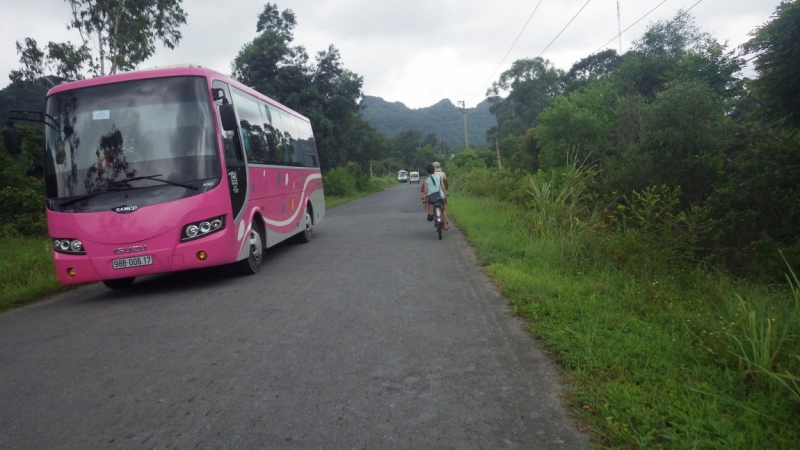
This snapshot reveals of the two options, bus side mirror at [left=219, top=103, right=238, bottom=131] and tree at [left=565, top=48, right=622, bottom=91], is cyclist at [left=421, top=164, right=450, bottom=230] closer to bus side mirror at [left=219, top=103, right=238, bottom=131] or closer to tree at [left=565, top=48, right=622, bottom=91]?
bus side mirror at [left=219, top=103, right=238, bottom=131]

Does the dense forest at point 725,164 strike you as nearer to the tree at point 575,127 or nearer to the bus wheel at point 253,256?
the bus wheel at point 253,256

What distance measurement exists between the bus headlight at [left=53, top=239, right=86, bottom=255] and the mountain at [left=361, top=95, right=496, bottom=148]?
108791 millimetres

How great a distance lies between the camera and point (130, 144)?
24.3ft

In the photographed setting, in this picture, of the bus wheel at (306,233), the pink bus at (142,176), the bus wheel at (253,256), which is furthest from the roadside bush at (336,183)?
the pink bus at (142,176)

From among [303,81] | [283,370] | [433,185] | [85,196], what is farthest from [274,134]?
[303,81]

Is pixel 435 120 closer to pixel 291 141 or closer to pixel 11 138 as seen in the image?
pixel 291 141

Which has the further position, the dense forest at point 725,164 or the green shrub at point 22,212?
the green shrub at point 22,212

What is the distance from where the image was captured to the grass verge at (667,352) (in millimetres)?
3051

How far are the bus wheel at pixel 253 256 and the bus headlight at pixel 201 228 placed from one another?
0.90 metres

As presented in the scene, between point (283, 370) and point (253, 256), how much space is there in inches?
185

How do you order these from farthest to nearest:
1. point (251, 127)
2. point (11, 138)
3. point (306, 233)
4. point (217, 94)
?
point (306, 233)
point (251, 127)
point (217, 94)
point (11, 138)

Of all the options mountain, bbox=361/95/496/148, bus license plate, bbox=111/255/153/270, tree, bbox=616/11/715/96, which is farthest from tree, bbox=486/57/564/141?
bus license plate, bbox=111/255/153/270

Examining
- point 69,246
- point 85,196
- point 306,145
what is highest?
point 306,145

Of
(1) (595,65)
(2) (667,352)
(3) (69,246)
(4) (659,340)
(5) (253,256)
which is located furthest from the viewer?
(1) (595,65)
